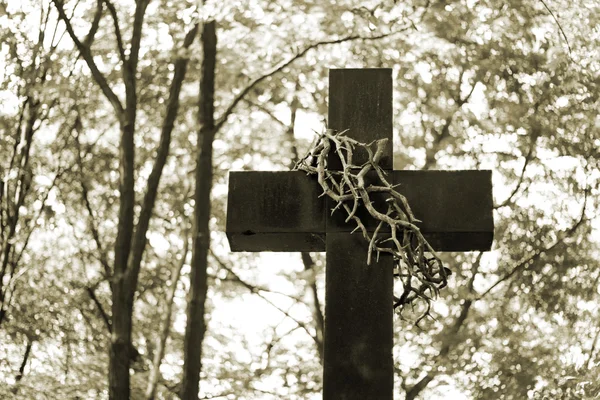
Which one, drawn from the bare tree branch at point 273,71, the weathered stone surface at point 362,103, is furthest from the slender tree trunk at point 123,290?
the weathered stone surface at point 362,103

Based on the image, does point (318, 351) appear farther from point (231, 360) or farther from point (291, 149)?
point (291, 149)

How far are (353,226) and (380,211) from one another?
11 cm

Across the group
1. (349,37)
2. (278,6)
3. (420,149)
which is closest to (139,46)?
(278,6)

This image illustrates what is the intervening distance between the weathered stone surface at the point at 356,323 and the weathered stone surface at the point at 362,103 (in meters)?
0.43

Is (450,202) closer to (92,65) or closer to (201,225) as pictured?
(201,225)

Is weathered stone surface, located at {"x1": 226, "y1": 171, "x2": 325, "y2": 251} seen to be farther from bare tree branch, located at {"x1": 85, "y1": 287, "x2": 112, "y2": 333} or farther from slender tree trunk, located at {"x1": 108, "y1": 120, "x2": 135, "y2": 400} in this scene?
bare tree branch, located at {"x1": 85, "y1": 287, "x2": 112, "y2": 333}

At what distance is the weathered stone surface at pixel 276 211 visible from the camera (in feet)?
10.5

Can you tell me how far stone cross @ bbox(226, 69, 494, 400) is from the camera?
9.77ft

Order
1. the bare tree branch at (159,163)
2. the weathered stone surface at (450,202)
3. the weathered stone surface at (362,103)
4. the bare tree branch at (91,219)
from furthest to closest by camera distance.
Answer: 1. the bare tree branch at (91,219)
2. the bare tree branch at (159,163)
3. the weathered stone surface at (362,103)
4. the weathered stone surface at (450,202)

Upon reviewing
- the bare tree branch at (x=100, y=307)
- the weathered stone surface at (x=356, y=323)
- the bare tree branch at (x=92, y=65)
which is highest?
the bare tree branch at (x=92, y=65)

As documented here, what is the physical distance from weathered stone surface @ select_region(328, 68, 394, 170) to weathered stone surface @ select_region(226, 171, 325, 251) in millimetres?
273

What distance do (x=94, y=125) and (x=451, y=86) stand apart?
4338 millimetres

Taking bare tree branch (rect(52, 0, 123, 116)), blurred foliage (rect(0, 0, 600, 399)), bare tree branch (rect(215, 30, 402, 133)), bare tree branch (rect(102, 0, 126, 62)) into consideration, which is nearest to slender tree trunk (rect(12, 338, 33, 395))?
blurred foliage (rect(0, 0, 600, 399))

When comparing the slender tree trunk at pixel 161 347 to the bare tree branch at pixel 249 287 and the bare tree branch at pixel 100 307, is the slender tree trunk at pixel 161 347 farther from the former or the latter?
the bare tree branch at pixel 249 287
